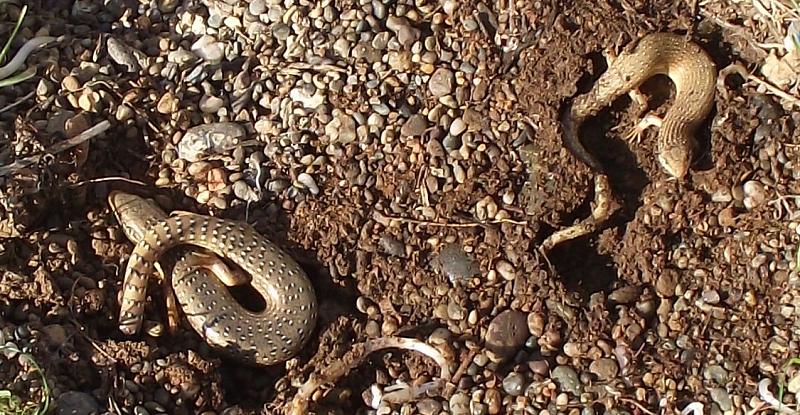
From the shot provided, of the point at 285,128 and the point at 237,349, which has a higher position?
the point at 285,128

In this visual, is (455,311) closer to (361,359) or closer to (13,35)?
(361,359)

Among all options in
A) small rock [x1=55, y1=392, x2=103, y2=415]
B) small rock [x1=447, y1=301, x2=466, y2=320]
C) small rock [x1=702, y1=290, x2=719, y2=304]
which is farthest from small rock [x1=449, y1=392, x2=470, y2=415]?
small rock [x1=55, y1=392, x2=103, y2=415]

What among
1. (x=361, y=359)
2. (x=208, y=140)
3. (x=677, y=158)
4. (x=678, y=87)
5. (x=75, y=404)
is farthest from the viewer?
(x=678, y=87)

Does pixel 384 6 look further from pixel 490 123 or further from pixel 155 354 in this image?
pixel 155 354

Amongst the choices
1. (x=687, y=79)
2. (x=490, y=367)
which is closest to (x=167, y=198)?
(x=490, y=367)

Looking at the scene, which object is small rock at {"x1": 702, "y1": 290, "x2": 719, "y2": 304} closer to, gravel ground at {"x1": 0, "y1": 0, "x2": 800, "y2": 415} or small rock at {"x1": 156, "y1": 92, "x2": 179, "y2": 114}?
gravel ground at {"x1": 0, "y1": 0, "x2": 800, "y2": 415}

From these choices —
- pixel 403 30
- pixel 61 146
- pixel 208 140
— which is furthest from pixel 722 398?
pixel 61 146

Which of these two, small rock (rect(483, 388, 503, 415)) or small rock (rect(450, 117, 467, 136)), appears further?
small rock (rect(450, 117, 467, 136))
